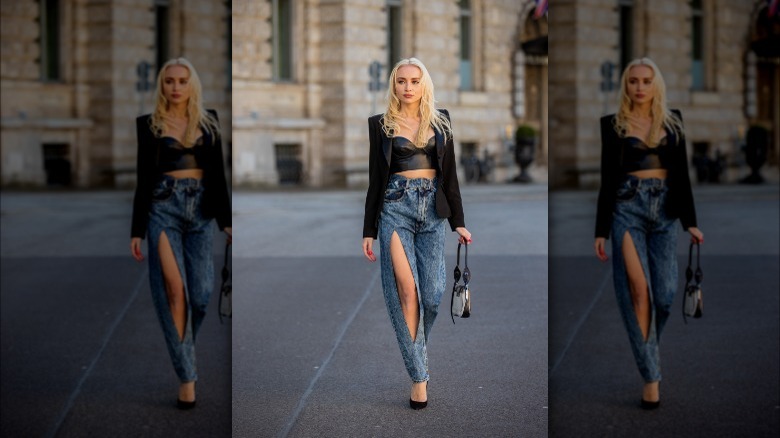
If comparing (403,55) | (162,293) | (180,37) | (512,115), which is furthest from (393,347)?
(512,115)

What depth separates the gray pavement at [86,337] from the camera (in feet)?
13.8

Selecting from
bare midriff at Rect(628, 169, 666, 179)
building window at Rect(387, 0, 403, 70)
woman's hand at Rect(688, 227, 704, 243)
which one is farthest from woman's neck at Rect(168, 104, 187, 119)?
building window at Rect(387, 0, 403, 70)

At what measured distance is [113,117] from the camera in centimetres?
439

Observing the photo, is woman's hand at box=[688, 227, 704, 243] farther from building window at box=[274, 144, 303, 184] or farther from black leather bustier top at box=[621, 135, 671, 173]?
building window at box=[274, 144, 303, 184]

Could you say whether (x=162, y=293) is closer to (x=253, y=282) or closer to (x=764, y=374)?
(x=764, y=374)

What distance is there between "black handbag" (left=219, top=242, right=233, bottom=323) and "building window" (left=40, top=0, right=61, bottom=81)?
3.20 feet

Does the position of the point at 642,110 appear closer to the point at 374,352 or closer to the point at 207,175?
the point at 207,175

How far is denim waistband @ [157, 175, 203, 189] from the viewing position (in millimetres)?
4059

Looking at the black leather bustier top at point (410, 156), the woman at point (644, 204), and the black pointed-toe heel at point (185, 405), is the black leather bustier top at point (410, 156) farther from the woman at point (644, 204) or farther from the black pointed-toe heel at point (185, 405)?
the black pointed-toe heel at point (185, 405)

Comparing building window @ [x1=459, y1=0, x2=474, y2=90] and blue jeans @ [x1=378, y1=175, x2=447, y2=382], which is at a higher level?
building window @ [x1=459, y1=0, x2=474, y2=90]

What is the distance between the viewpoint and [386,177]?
430 centimetres

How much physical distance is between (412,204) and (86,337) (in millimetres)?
1336

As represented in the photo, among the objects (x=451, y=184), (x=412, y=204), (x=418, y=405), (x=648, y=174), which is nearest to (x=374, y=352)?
(x=418, y=405)

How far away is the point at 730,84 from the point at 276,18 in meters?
14.3
